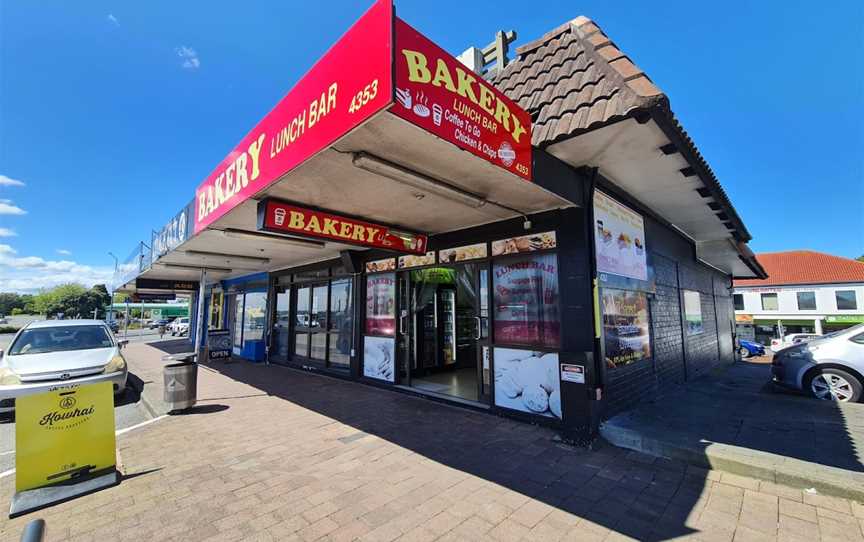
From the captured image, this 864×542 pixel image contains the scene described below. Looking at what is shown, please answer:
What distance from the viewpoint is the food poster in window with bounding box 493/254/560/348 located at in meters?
4.93

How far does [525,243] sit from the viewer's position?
527 cm

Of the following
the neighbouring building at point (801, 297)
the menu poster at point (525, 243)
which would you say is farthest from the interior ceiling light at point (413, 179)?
the neighbouring building at point (801, 297)

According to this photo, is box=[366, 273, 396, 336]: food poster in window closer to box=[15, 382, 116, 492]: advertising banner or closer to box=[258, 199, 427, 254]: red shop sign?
box=[258, 199, 427, 254]: red shop sign

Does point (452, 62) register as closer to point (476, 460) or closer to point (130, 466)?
point (476, 460)

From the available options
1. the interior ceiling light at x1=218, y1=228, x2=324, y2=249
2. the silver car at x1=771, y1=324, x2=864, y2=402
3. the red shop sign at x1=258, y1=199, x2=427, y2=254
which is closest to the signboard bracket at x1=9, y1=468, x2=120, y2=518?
the red shop sign at x1=258, y1=199, x2=427, y2=254

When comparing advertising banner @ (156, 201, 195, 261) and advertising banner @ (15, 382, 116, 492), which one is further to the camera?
advertising banner @ (156, 201, 195, 261)

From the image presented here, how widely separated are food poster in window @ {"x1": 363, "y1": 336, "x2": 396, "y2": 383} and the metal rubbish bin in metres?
3.13

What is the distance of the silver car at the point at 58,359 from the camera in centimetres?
553

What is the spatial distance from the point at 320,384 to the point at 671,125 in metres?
7.45

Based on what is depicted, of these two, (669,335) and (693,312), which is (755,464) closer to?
(669,335)

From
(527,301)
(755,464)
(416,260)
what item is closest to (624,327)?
(527,301)

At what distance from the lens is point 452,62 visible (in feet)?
9.29

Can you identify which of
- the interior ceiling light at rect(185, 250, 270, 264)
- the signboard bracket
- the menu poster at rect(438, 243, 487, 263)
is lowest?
the signboard bracket

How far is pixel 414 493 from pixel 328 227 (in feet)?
10.6
